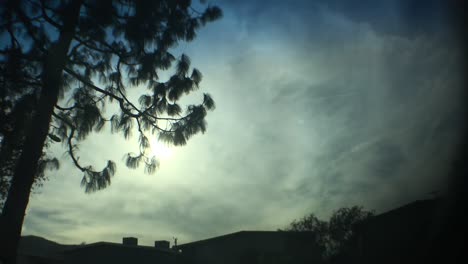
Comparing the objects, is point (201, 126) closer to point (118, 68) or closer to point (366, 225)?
point (118, 68)

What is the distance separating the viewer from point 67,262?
23266 mm

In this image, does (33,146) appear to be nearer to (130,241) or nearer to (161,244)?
(130,241)

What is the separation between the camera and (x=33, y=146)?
652cm

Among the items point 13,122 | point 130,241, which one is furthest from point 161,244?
point 13,122

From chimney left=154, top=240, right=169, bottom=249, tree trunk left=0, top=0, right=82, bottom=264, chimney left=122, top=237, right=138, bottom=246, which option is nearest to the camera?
tree trunk left=0, top=0, right=82, bottom=264

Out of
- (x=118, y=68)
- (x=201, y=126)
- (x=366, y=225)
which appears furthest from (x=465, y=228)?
(x=118, y=68)

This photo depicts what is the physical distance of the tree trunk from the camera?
5.79m

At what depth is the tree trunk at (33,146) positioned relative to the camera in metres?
5.79

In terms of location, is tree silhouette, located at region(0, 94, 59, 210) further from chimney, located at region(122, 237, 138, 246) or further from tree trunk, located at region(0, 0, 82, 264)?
chimney, located at region(122, 237, 138, 246)

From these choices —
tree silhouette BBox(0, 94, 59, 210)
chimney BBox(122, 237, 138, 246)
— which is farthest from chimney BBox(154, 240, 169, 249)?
tree silhouette BBox(0, 94, 59, 210)

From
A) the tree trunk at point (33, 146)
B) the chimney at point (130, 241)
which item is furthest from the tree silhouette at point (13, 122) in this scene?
the chimney at point (130, 241)

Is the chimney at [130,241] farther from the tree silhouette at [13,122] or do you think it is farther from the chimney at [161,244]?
the tree silhouette at [13,122]

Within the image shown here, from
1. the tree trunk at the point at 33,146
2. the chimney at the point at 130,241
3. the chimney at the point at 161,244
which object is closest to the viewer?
the tree trunk at the point at 33,146

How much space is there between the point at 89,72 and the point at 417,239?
13993mm
